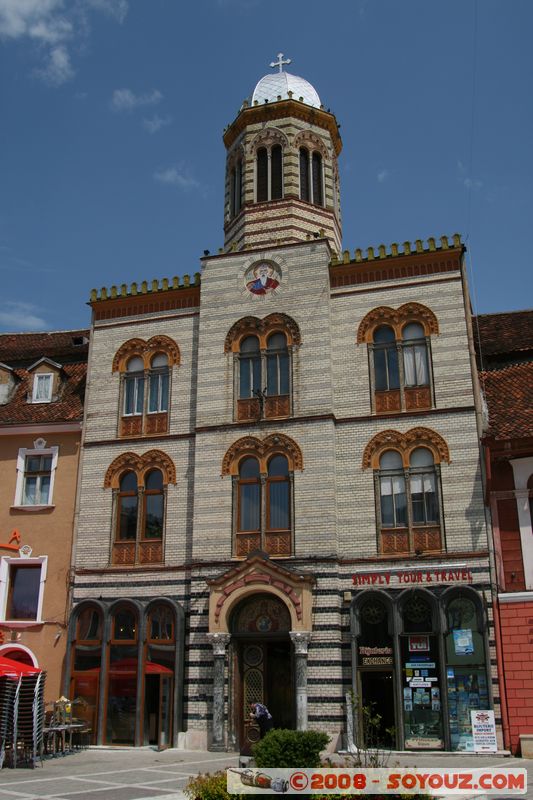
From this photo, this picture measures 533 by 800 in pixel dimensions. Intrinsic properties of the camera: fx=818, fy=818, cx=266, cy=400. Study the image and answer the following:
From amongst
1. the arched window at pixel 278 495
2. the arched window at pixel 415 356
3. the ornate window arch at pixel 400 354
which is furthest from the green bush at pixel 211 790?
the arched window at pixel 415 356

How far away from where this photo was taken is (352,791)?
1102 cm

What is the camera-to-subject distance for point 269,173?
100 feet

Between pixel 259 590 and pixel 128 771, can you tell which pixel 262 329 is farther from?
pixel 128 771

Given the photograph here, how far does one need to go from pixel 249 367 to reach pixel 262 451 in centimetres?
297

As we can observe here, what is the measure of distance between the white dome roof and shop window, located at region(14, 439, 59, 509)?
15.6 metres

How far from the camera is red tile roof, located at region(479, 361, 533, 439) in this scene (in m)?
23.2

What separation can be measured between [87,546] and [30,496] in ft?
9.42

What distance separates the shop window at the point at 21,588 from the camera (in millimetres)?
26219

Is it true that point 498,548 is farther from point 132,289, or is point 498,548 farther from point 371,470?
point 132,289

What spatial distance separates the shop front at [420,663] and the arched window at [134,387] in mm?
9923

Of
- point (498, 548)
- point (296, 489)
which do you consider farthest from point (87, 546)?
point (498, 548)

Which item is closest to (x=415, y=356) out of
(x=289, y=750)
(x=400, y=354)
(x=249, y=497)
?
(x=400, y=354)

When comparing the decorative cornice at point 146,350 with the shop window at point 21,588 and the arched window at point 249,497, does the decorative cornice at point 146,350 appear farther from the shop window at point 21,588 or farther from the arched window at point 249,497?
the shop window at point 21,588

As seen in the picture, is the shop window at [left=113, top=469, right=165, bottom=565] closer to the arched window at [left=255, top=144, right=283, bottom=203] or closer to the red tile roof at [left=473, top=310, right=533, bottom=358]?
the arched window at [left=255, top=144, right=283, bottom=203]
